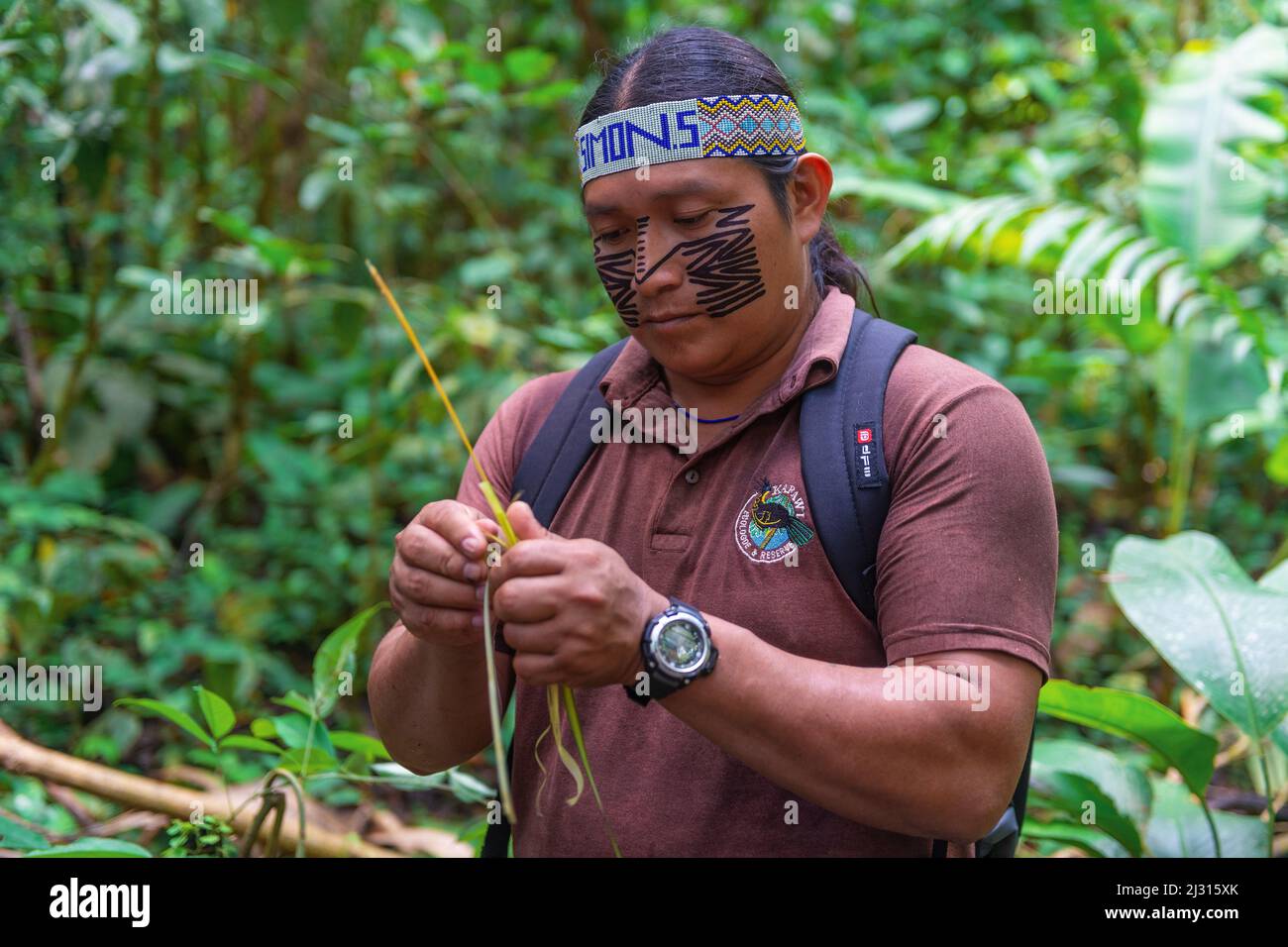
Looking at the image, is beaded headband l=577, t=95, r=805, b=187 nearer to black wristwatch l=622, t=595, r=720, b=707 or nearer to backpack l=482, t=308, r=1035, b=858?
backpack l=482, t=308, r=1035, b=858

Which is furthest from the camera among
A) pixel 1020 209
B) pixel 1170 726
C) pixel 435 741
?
pixel 1020 209

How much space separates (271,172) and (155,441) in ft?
4.46

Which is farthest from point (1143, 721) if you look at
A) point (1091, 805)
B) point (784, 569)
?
point (784, 569)

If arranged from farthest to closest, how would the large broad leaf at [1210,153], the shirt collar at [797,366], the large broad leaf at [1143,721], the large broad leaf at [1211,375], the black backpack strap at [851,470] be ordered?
the large broad leaf at [1211,375]
the large broad leaf at [1210,153]
the large broad leaf at [1143,721]
the shirt collar at [797,366]
the black backpack strap at [851,470]

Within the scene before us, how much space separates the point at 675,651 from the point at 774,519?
1.06 ft

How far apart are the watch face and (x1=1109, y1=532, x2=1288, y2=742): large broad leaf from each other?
136 cm

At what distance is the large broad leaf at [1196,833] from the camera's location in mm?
2260

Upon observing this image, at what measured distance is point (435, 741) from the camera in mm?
1712

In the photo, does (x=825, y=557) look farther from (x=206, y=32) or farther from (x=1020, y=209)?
(x=206, y=32)

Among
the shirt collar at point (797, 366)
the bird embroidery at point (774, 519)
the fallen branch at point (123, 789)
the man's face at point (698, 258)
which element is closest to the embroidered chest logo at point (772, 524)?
the bird embroidery at point (774, 519)

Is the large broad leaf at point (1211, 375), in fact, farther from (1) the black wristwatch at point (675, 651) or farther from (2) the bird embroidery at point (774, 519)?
(1) the black wristwatch at point (675, 651)

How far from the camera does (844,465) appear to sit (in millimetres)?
1492

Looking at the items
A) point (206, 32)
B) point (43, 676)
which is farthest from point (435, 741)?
point (206, 32)

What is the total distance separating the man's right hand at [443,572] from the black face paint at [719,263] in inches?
18.7
